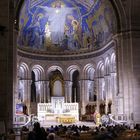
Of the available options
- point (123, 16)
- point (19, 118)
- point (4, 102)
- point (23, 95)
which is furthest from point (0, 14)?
point (23, 95)

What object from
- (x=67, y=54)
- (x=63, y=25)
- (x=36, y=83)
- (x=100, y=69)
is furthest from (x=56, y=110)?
(x=63, y=25)

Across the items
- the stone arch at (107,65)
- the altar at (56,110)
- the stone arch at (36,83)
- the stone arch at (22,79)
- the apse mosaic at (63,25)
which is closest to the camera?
the stone arch at (107,65)

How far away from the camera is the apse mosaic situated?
4428 cm

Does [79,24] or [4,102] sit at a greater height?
[79,24]

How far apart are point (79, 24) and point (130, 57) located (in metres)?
14.5

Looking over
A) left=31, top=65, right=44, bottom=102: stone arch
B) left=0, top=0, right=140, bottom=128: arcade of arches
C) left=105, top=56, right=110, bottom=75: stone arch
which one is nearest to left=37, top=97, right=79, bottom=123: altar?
left=0, top=0, right=140, bottom=128: arcade of arches

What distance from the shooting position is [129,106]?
34.4 m

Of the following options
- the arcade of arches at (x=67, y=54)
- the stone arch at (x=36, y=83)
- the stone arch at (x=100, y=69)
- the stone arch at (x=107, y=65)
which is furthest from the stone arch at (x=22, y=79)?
the stone arch at (x=107, y=65)

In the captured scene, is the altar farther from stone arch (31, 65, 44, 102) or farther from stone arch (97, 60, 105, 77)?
stone arch (97, 60, 105, 77)

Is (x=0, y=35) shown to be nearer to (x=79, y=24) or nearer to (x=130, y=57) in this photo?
(x=130, y=57)

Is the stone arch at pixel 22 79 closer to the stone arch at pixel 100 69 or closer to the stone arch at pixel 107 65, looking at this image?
the stone arch at pixel 100 69

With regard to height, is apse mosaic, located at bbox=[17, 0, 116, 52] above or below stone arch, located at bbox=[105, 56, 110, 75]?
above

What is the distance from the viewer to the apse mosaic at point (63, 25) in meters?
44.3

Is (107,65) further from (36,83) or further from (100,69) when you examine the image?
(36,83)
